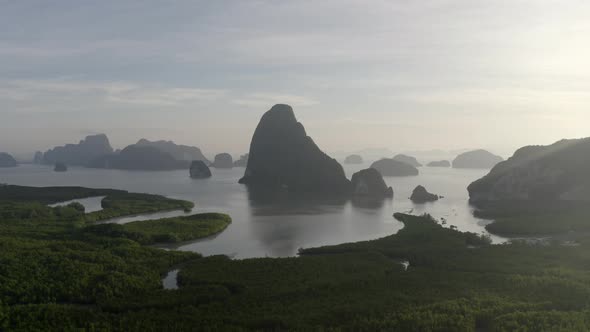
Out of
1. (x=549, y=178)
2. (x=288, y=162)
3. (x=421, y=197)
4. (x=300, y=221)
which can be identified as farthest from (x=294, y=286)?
(x=288, y=162)

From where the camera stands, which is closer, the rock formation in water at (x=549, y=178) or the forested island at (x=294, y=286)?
the forested island at (x=294, y=286)

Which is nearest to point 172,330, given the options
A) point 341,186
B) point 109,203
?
point 109,203

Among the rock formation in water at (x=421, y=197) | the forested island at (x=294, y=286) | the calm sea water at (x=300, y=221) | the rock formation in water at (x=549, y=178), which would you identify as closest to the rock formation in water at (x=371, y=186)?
the calm sea water at (x=300, y=221)

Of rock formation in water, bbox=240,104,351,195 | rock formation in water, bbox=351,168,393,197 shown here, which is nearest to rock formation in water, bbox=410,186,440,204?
rock formation in water, bbox=351,168,393,197

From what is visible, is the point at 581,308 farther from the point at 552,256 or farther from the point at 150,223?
the point at 150,223

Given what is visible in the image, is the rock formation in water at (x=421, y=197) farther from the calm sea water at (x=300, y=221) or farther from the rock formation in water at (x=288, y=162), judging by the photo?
the rock formation in water at (x=288, y=162)
